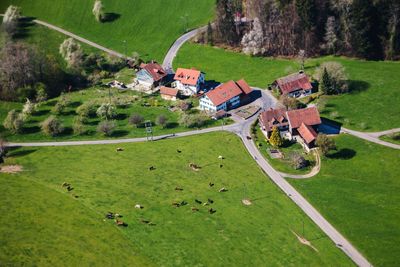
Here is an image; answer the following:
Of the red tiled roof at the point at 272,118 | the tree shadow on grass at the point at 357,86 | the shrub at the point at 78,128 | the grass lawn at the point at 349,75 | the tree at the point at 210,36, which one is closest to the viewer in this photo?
the red tiled roof at the point at 272,118

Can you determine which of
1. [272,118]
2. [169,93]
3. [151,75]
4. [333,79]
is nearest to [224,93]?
[169,93]

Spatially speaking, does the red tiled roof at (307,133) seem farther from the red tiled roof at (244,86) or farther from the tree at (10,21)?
the tree at (10,21)

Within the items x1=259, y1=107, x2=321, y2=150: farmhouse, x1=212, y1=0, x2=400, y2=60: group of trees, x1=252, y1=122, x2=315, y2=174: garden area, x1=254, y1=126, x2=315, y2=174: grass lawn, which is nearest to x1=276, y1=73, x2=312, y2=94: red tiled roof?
x1=259, y1=107, x2=321, y2=150: farmhouse

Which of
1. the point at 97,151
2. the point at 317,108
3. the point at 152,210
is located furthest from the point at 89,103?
the point at 317,108

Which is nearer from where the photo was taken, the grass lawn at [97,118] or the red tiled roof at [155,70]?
the grass lawn at [97,118]

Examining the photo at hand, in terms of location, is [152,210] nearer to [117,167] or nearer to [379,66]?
[117,167]

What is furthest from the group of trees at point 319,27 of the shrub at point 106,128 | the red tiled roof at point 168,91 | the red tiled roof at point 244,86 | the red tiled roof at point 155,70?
the shrub at point 106,128

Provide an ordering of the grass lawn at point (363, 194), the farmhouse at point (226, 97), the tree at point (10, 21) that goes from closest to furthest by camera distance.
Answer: the grass lawn at point (363, 194) → the farmhouse at point (226, 97) → the tree at point (10, 21)

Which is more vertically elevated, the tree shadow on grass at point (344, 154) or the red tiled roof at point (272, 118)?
the red tiled roof at point (272, 118)

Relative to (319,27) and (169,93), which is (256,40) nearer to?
(319,27)
